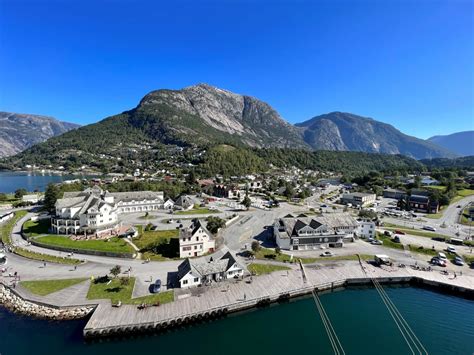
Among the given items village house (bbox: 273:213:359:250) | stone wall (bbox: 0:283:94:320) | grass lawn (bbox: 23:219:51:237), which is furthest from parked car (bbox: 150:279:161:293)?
grass lawn (bbox: 23:219:51:237)

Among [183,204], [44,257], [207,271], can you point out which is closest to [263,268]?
[207,271]

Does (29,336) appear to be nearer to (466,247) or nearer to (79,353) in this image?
(79,353)

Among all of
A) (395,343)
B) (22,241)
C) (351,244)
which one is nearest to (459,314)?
(395,343)

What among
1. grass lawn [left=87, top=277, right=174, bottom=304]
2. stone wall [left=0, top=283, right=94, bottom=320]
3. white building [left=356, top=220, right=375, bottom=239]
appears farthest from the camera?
white building [left=356, top=220, right=375, bottom=239]

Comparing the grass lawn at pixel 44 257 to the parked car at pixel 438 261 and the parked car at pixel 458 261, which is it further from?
the parked car at pixel 458 261

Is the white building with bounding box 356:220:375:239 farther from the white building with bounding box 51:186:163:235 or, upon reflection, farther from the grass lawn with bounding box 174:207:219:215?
the white building with bounding box 51:186:163:235
